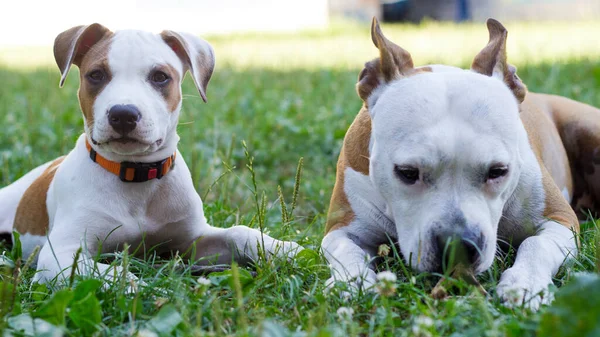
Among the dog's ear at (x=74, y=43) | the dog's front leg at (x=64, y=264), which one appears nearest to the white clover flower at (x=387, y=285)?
the dog's front leg at (x=64, y=264)

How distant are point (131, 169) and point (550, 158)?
222 centimetres

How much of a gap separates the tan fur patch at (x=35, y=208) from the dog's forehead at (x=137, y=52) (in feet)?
2.99

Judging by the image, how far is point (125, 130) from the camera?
3252mm

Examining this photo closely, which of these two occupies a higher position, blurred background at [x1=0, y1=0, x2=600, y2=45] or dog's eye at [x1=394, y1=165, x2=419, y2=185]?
dog's eye at [x1=394, y1=165, x2=419, y2=185]

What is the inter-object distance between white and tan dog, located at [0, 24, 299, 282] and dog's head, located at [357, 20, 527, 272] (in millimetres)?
607

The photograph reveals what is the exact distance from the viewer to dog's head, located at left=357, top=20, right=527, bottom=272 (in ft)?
9.37

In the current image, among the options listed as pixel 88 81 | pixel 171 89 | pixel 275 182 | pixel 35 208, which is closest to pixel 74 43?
pixel 88 81

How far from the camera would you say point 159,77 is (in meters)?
3.53

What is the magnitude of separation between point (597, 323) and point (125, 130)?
2.08 m

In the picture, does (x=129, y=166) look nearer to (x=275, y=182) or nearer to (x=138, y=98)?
(x=138, y=98)

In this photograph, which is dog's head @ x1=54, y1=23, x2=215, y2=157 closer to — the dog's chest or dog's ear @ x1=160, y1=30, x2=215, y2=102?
dog's ear @ x1=160, y1=30, x2=215, y2=102

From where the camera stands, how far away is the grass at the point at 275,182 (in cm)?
244

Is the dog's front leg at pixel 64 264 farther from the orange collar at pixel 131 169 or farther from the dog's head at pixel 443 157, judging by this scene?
the dog's head at pixel 443 157

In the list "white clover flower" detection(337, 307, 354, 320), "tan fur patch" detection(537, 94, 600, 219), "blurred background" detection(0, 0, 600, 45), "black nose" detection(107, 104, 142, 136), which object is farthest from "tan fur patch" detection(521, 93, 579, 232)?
"blurred background" detection(0, 0, 600, 45)
